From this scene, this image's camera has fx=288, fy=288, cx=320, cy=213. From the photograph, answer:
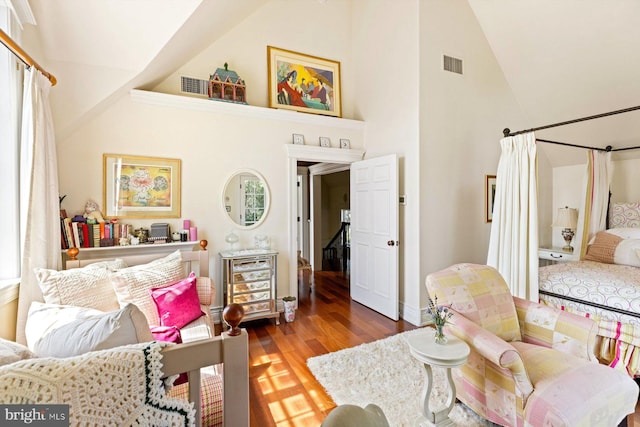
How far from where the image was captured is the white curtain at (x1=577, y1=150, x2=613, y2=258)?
361 cm

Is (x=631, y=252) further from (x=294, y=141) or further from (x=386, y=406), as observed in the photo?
(x=294, y=141)

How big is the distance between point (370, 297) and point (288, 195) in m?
1.81

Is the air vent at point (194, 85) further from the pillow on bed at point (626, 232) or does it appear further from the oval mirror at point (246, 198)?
the pillow on bed at point (626, 232)

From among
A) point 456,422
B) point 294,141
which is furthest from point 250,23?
point 456,422

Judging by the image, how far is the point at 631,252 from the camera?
3.04 meters

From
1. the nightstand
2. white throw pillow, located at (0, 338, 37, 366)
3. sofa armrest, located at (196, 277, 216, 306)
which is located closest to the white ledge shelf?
sofa armrest, located at (196, 277, 216, 306)

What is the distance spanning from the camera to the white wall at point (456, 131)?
3455 mm

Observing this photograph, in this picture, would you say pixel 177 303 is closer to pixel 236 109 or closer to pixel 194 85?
pixel 236 109

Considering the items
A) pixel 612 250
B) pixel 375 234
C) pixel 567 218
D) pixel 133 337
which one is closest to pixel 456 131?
pixel 375 234

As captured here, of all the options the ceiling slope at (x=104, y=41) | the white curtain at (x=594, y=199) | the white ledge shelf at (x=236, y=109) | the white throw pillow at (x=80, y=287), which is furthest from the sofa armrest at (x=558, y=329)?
the ceiling slope at (x=104, y=41)

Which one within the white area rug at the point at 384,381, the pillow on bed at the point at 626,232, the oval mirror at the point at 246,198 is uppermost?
the oval mirror at the point at 246,198

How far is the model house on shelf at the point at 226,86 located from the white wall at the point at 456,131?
2.24 meters

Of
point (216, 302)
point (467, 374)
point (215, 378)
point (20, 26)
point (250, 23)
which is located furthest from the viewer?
point (250, 23)

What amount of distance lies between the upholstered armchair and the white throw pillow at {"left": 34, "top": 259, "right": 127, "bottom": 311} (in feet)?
7.61
